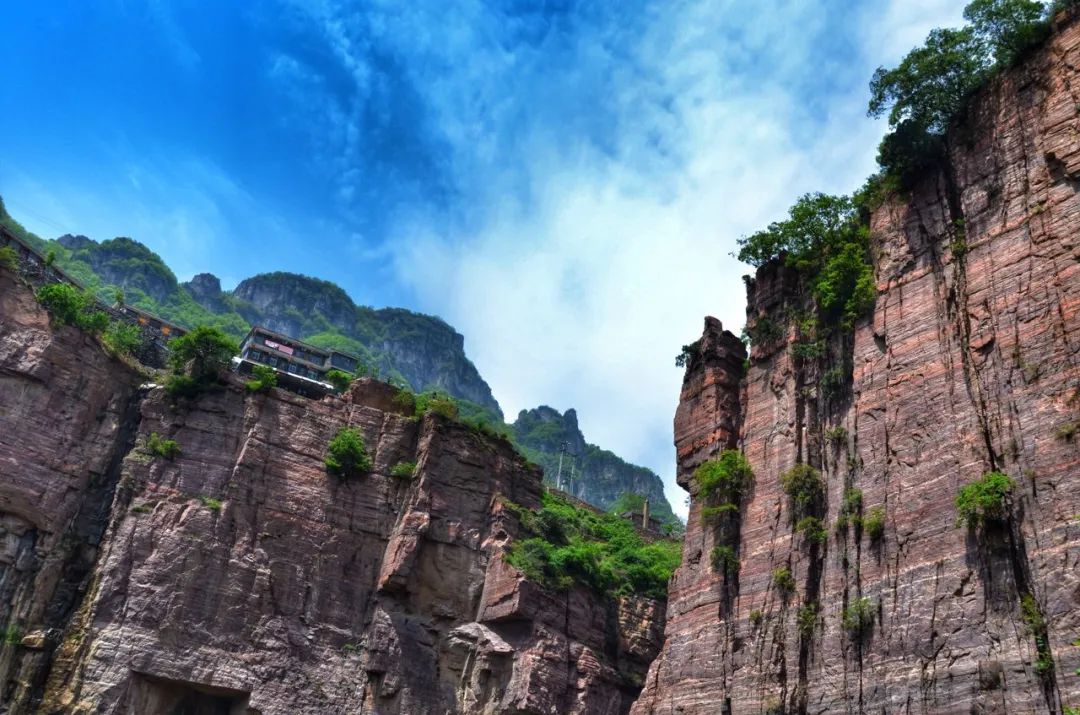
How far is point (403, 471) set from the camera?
41.9 metres

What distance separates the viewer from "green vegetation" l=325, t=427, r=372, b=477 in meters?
41.1

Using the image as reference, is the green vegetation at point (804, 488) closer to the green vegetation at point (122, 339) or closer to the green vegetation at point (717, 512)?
the green vegetation at point (717, 512)

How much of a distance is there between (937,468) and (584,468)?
102m

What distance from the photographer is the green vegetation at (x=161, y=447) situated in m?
38.6

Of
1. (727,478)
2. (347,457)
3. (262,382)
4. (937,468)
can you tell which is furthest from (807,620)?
(262,382)

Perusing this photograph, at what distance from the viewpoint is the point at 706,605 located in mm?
30422

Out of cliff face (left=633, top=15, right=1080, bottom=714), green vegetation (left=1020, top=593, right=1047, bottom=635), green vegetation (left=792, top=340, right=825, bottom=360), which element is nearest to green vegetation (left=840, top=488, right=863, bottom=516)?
cliff face (left=633, top=15, right=1080, bottom=714)

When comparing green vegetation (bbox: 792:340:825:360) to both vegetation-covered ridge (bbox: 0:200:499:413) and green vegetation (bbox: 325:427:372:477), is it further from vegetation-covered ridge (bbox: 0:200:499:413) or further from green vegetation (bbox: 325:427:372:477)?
vegetation-covered ridge (bbox: 0:200:499:413)

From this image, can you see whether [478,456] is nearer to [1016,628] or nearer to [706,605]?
[706,605]

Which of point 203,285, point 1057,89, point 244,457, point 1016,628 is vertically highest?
point 203,285

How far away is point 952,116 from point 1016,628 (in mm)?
15680

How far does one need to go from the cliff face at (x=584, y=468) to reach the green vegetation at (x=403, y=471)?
234ft

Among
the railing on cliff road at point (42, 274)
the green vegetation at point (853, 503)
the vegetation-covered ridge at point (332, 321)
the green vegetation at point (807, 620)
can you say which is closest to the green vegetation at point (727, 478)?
the green vegetation at point (853, 503)

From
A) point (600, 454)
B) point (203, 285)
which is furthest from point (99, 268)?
point (600, 454)
